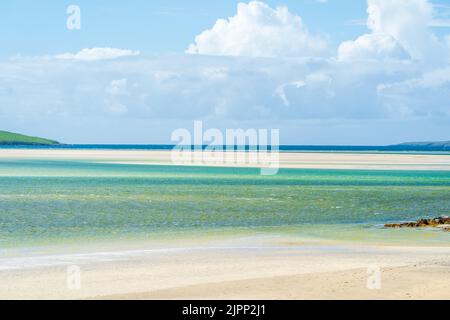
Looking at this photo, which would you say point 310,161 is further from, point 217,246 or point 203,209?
point 217,246

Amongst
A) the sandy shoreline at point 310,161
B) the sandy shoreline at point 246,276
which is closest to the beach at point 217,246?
the sandy shoreline at point 246,276

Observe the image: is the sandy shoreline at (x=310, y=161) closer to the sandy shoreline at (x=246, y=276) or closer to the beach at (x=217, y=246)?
the beach at (x=217, y=246)

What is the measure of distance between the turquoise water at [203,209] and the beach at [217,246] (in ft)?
0.21

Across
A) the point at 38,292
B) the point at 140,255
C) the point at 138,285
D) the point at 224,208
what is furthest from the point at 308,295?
the point at 224,208

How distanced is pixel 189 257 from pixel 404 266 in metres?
5.39

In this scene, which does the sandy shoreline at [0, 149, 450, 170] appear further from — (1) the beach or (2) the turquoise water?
(1) the beach

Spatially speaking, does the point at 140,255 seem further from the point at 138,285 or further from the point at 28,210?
the point at 28,210

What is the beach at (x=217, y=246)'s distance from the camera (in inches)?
538

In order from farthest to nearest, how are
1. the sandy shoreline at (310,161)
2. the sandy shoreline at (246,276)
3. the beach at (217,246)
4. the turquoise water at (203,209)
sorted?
the sandy shoreline at (310,161) < the turquoise water at (203,209) < the beach at (217,246) < the sandy shoreline at (246,276)

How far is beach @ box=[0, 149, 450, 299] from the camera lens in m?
13.7

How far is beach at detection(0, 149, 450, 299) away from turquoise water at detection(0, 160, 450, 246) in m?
0.06

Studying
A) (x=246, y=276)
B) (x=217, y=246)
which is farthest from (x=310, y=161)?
(x=246, y=276)
